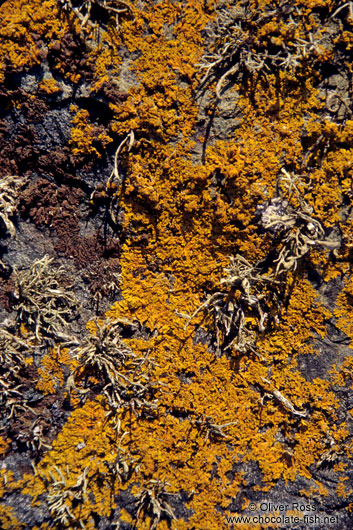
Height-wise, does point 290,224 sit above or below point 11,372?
above

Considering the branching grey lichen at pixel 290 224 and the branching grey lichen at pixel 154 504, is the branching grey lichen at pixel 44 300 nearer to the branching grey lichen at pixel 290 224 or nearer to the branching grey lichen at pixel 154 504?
the branching grey lichen at pixel 154 504

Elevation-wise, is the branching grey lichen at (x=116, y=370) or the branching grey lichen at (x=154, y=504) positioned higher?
the branching grey lichen at (x=116, y=370)

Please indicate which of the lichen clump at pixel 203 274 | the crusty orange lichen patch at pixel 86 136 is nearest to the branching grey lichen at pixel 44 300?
the lichen clump at pixel 203 274

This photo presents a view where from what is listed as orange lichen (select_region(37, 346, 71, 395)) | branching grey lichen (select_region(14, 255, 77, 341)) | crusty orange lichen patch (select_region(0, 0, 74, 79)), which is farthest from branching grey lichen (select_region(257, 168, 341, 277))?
crusty orange lichen patch (select_region(0, 0, 74, 79))

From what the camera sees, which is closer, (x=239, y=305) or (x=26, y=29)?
(x=26, y=29)

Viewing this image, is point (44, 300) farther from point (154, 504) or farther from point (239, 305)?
point (154, 504)

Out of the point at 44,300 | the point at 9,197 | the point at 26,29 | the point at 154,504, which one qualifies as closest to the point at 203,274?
the point at 44,300

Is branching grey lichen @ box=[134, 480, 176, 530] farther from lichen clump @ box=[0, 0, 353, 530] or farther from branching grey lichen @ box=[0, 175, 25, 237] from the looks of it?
branching grey lichen @ box=[0, 175, 25, 237]

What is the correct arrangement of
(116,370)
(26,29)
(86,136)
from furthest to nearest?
1. (116,370)
2. (86,136)
3. (26,29)

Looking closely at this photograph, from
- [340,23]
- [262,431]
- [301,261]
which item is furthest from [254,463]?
[340,23]

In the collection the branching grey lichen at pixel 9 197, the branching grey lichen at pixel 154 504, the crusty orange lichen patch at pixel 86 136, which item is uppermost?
the crusty orange lichen patch at pixel 86 136

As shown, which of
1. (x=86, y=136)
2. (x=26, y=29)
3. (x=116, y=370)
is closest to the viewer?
(x=26, y=29)
